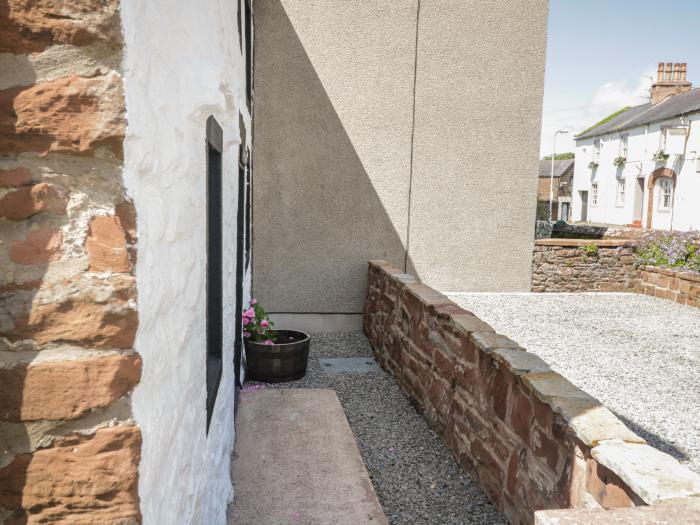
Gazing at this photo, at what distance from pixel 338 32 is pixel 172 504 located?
7569 mm

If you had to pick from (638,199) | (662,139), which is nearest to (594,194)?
(638,199)

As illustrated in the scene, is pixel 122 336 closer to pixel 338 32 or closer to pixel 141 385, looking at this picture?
pixel 141 385

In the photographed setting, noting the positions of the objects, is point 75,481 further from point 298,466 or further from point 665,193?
point 665,193

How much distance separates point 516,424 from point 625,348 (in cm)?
457

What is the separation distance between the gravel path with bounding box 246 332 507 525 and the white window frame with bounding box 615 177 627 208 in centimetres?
2832

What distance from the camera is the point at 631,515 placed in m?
1.69

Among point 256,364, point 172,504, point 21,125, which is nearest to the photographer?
point 21,125

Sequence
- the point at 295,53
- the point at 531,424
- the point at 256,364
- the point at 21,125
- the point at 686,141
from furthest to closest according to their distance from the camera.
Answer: the point at 686,141 < the point at 295,53 < the point at 256,364 < the point at 531,424 < the point at 21,125

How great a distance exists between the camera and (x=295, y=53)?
7824mm

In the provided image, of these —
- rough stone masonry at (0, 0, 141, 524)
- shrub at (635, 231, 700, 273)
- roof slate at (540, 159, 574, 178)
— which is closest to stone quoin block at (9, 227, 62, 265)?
rough stone masonry at (0, 0, 141, 524)

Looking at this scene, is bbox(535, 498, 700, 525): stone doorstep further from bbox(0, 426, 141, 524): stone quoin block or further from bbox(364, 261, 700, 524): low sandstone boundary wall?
bbox(0, 426, 141, 524): stone quoin block

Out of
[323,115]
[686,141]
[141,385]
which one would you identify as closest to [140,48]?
[141,385]

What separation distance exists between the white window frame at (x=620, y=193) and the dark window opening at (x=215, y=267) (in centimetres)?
3124

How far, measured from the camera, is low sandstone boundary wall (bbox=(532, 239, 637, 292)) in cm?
992
